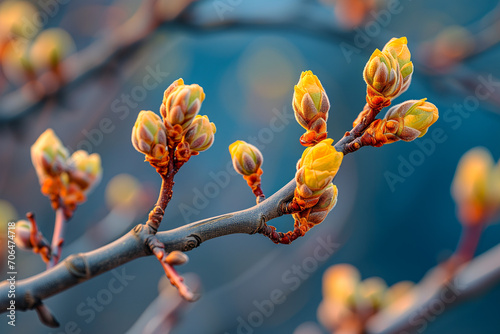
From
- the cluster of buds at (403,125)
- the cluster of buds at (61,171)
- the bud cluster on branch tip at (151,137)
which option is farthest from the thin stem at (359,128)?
the cluster of buds at (61,171)

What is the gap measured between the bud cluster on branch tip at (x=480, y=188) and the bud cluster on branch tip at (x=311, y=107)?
0.71m

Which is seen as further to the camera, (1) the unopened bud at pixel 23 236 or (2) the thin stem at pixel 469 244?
(2) the thin stem at pixel 469 244

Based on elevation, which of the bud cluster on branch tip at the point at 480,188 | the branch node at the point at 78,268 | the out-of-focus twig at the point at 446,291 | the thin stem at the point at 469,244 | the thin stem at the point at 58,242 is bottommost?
the out-of-focus twig at the point at 446,291

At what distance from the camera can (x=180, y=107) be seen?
512mm

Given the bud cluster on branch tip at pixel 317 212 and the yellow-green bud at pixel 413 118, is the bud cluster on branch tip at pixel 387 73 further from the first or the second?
the bud cluster on branch tip at pixel 317 212

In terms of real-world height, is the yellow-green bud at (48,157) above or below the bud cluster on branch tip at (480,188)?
above

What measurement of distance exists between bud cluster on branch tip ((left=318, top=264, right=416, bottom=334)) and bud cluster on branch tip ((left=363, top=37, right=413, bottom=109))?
799 mm

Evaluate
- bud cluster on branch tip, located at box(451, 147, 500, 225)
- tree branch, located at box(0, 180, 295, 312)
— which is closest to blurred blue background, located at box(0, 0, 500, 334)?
bud cluster on branch tip, located at box(451, 147, 500, 225)

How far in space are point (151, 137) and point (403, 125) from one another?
13.3 inches

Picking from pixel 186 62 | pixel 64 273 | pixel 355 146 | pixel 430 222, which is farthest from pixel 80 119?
pixel 430 222

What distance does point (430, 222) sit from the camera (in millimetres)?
3441

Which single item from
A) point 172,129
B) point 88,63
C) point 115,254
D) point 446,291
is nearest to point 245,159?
point 172,129

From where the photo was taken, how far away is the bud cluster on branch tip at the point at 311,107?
559mm

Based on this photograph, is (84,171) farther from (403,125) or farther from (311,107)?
(403,125)
